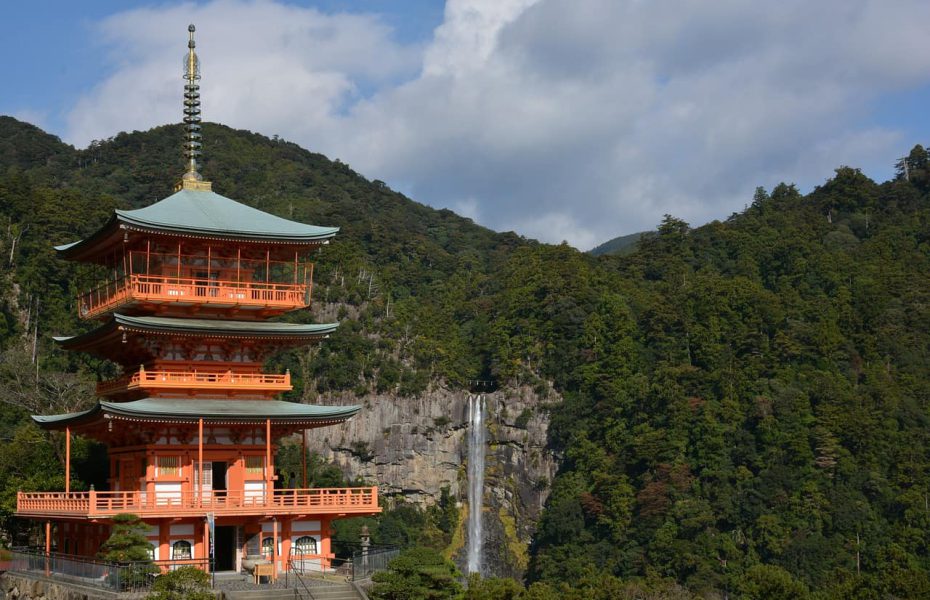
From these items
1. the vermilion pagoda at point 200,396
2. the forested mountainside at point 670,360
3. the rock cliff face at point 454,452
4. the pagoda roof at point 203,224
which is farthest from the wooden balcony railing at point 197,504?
the rock cliff face at point 454,452

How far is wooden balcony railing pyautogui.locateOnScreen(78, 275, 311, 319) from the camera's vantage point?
34.6 metres

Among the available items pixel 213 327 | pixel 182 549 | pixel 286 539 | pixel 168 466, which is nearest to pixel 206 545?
pixel 182 549

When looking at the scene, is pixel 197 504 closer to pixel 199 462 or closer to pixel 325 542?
pixel 199 462

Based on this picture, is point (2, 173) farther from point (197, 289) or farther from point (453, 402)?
point (197, 289)

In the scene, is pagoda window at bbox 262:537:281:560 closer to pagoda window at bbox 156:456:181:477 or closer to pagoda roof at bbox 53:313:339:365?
pagoda window at bbox 156:456:181:477

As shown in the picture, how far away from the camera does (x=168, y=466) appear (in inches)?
1350

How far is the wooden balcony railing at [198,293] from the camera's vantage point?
113ft

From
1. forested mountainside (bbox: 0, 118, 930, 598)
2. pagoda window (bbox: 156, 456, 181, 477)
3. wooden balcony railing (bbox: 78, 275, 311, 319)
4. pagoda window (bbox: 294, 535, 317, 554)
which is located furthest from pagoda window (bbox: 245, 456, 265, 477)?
forested mountainside (bbox: 0, 118, 930, 598)

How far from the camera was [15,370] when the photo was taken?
61.5 metres

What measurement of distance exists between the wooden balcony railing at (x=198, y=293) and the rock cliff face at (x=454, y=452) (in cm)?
4117

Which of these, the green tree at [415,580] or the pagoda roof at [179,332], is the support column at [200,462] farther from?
the green tree at [415,580]

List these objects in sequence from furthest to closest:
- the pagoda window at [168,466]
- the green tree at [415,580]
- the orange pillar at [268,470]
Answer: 1. the pagoda window at [168,466]
2. the orange pillar at [268,470]
3. the green tree at [415,580]

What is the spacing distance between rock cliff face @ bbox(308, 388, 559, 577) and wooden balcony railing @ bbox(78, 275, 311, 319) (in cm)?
4117

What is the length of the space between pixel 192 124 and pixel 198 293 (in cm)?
646
